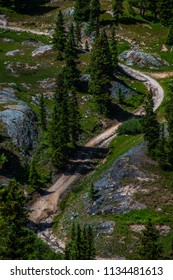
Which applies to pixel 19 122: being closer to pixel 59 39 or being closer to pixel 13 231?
pixel 59 39

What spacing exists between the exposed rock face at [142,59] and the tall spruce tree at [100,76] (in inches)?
911

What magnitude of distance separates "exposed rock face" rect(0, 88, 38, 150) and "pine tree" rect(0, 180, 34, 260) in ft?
121

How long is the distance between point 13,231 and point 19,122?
139ft

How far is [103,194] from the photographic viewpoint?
69.2m

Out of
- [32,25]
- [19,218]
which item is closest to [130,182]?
[19,218]

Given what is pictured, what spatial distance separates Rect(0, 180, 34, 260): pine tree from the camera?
42.2m

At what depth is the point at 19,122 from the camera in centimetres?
8344

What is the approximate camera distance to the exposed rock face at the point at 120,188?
66.6 m

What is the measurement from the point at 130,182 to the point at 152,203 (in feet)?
17.0

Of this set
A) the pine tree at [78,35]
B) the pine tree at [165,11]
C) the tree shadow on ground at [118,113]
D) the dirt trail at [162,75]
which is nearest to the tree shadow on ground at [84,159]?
the tree shadow on ground at [118,113]

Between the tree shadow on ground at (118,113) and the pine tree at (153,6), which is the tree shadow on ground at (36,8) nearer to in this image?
the pine tree at (153,6)

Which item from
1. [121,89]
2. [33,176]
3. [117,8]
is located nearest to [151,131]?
[33,176]

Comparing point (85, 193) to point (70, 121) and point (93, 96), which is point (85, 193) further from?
point (93, 96)
